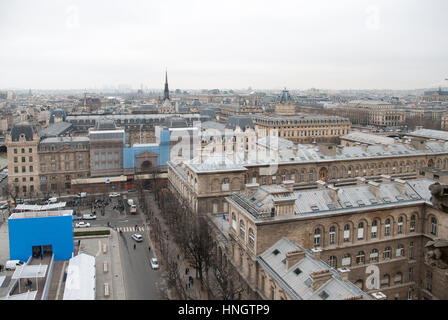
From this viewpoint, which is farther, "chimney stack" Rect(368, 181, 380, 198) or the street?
"chimney stack" Rect(368, 181, 380, 198)

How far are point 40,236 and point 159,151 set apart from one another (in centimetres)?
2993

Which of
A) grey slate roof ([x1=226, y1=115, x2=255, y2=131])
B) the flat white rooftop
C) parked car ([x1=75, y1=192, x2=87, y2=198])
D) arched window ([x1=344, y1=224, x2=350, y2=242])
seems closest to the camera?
arched window ([x1=344, y1=224, x2=350, y2=242])

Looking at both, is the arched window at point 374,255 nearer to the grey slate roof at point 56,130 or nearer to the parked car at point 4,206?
the parked car at point 4,206

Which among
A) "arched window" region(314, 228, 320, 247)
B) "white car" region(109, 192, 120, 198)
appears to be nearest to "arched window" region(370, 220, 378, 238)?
"arched window" region(314, 228, 320, 247)

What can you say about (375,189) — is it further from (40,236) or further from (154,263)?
(40,236)

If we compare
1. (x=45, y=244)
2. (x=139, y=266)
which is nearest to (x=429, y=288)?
(x=139, y=266)

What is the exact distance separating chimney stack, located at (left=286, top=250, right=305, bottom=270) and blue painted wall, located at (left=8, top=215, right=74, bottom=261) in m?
21.7

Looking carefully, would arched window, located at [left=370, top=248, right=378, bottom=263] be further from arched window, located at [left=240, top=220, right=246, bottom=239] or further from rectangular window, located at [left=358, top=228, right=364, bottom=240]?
arched window, located at [left=240, top=220, right=246, bottom=239]

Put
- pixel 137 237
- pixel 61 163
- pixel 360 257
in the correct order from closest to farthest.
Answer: pixel 360 257 → pixel 137 237 → pixel 61 163

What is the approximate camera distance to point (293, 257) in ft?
73.0

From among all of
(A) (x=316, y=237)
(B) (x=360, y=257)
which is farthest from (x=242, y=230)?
(B) (x=360, y=257)

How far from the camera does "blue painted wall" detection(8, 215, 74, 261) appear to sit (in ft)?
113
